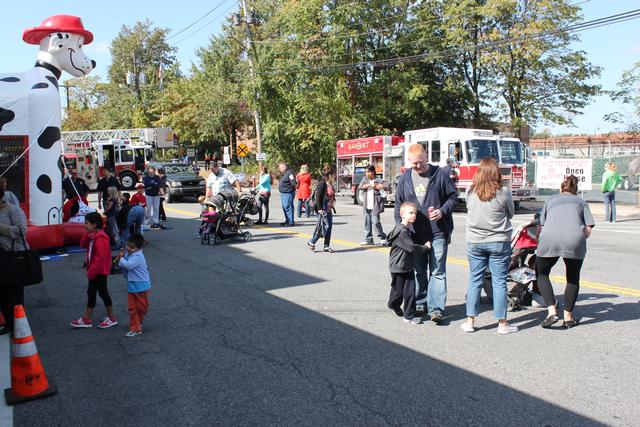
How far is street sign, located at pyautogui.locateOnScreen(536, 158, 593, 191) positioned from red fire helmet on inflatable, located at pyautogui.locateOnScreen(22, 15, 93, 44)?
54.2 feet

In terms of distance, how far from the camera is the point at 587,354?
5.29m

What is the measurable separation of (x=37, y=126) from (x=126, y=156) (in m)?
24.3

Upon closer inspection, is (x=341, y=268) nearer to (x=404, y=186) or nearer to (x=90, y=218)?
(x=404, y=186)

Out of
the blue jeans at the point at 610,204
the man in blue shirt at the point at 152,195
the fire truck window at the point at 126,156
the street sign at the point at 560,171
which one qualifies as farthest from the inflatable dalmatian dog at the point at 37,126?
the fire truck window at the point at 126,156

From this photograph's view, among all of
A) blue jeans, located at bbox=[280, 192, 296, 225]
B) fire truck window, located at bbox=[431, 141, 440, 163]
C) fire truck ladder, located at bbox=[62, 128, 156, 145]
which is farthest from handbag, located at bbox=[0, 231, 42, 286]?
fire truck ladder, located at bbox=[62, 128, 156, 145]

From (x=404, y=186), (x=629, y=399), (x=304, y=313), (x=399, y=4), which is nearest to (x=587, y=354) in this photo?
(x=629, y=399)

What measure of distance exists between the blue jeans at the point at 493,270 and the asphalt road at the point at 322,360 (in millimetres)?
296

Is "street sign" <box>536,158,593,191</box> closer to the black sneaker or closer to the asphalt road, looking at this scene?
the asphalt road

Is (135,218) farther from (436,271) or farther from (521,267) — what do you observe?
(521,267)

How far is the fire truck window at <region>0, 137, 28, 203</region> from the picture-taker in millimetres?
10055

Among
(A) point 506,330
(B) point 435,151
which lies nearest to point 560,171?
(B) point 435,151

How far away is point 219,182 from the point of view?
13.8 metres

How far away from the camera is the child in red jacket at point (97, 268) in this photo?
21.2 ft

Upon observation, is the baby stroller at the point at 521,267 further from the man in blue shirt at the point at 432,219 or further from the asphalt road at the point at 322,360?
the man in blue shirt at the point at 432,219
